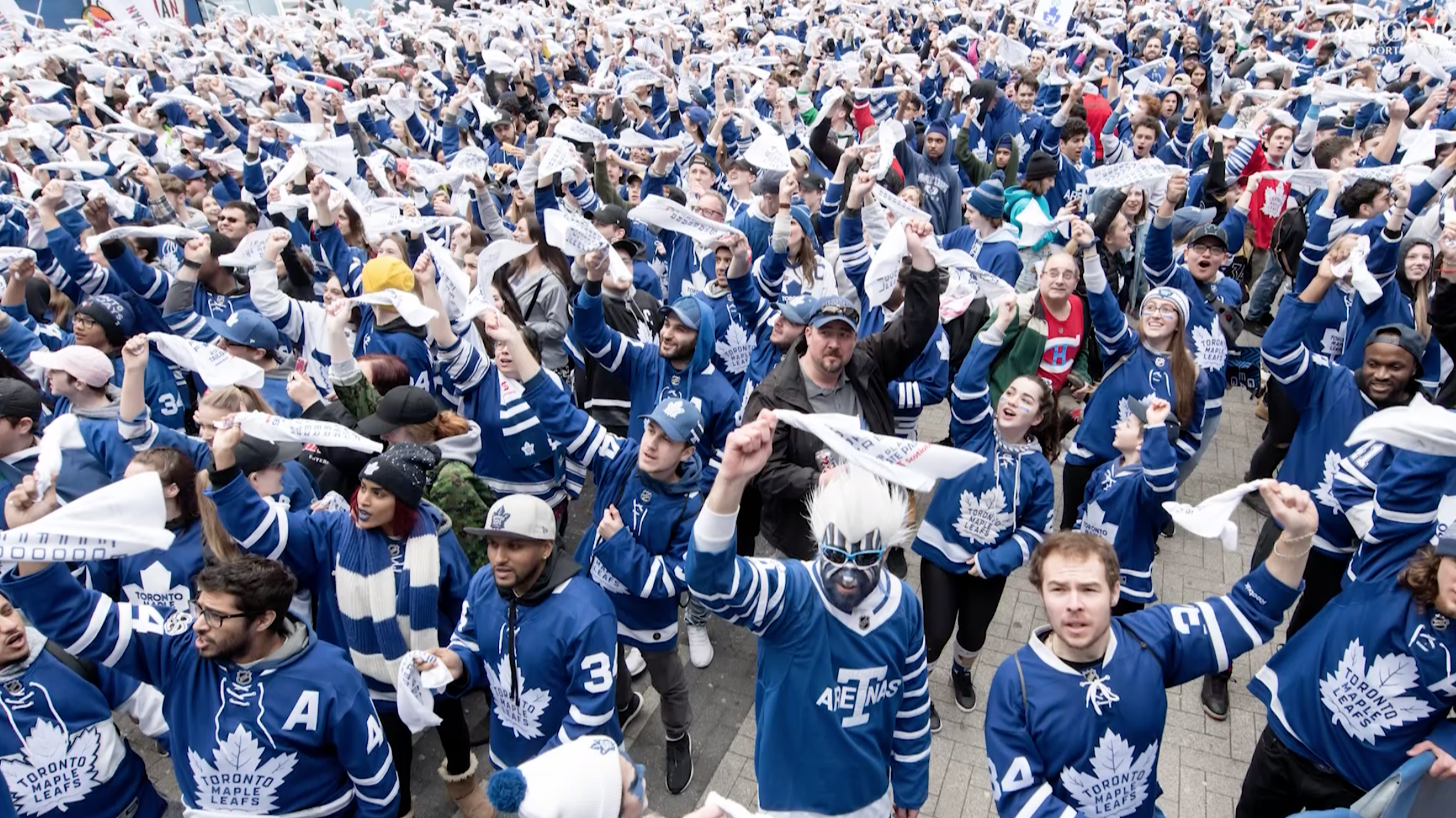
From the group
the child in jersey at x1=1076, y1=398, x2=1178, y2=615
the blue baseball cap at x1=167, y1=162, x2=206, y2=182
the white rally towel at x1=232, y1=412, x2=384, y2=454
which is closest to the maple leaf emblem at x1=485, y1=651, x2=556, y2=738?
the white rally towel at x1=232, y1=412, x2=384, y2=454

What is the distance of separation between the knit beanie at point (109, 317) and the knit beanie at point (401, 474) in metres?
3.04

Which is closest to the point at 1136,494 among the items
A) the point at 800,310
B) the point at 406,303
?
the point at 800,310

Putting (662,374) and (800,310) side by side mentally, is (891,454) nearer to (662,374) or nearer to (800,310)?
(800,310)

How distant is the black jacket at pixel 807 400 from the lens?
175 inches

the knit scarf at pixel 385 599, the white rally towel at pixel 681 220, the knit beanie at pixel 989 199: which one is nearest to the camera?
the knit scarf at pixel 385 599

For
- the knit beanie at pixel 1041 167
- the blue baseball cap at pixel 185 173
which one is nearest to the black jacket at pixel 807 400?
the knit beanie at pixel 1041 167

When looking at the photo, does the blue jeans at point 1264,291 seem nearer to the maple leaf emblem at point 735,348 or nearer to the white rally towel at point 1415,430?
the maple leaf emblem at point 735,348

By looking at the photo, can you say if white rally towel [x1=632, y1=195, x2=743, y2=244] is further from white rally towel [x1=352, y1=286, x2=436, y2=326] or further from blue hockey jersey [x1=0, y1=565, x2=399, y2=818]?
blue hockey jersey [x1=0, y1=565, x2=399, y2=818]

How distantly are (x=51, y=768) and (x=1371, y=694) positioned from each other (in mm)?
4397

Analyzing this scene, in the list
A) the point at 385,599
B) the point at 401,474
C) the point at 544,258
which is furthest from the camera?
the point at 544,258

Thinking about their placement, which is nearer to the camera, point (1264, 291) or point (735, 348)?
point (735, 348)

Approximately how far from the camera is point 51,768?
9.80 feet

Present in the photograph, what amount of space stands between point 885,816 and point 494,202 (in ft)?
20.0

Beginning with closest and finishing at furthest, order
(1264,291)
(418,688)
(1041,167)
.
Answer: (418,688) → (1041,167) → (1264,291)
